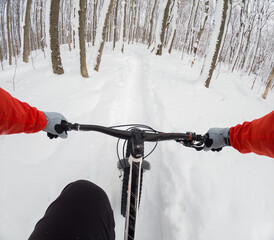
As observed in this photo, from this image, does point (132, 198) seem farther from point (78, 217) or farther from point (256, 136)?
point (256, 136)

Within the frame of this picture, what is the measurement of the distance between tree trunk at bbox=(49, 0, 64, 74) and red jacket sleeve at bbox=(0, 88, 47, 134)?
20.9 ft

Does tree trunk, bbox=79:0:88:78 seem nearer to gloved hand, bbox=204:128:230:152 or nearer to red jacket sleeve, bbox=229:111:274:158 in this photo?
gloved hand, bbox=204:128:230:152

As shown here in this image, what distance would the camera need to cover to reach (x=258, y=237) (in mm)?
1529

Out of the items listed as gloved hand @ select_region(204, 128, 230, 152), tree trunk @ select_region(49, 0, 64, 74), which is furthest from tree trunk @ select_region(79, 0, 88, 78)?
gloved hand @ select_region(204, 128, 230, 152)

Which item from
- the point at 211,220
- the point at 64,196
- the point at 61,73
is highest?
the point at 64,196

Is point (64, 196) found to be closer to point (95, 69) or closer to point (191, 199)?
point (191, 199)

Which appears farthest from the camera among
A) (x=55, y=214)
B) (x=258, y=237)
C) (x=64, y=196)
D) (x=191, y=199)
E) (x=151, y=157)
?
(x=151, y=157)

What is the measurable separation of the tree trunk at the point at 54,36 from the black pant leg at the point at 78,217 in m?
6.80

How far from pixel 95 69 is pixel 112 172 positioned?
6.56 metres

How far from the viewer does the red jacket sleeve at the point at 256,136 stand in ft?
3.26

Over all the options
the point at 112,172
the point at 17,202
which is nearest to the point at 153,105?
the point at 112,172

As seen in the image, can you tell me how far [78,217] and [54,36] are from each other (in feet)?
23.7

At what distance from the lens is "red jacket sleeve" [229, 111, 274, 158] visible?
99 cm

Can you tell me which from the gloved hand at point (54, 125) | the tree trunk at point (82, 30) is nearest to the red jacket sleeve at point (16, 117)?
the gloved hand at point (54, 125)
